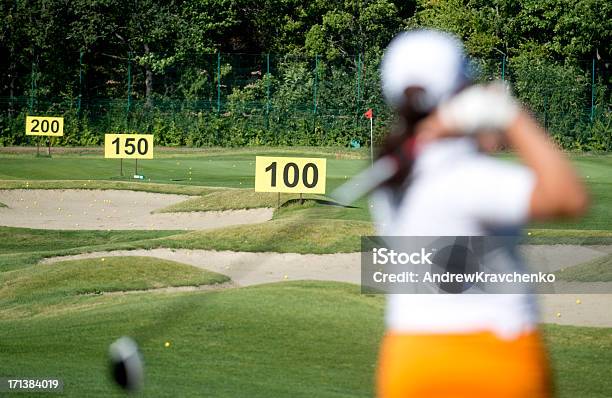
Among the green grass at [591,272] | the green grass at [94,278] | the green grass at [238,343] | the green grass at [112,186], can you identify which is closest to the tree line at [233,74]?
the green grass at [112,186]

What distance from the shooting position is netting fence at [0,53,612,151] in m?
47.4

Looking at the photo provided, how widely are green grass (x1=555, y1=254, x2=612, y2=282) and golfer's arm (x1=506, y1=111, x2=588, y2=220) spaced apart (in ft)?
46.0

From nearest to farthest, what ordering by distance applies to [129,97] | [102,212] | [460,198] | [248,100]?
[460,198] < [102,212] < [129,97] < [248,100]

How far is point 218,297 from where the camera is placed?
13.5m

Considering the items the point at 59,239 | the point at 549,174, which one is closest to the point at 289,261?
the point at 59,239

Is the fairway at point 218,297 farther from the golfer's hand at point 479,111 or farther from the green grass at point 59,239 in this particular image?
the golfer's hand at point 479,111

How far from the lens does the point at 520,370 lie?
2779 mm

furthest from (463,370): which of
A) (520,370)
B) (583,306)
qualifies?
(583,306)

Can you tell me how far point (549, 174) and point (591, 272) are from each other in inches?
Answer: 571

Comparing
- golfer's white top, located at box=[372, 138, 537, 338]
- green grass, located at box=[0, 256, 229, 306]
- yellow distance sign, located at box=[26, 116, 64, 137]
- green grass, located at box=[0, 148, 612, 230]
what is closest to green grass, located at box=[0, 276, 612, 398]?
green grass, located at box=[0, 256, 229, 306]

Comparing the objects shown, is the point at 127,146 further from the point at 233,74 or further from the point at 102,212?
the point at 233,74

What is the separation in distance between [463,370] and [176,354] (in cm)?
806

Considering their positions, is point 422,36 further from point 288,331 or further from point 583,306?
point 583,306

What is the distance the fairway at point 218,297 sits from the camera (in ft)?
32.6
